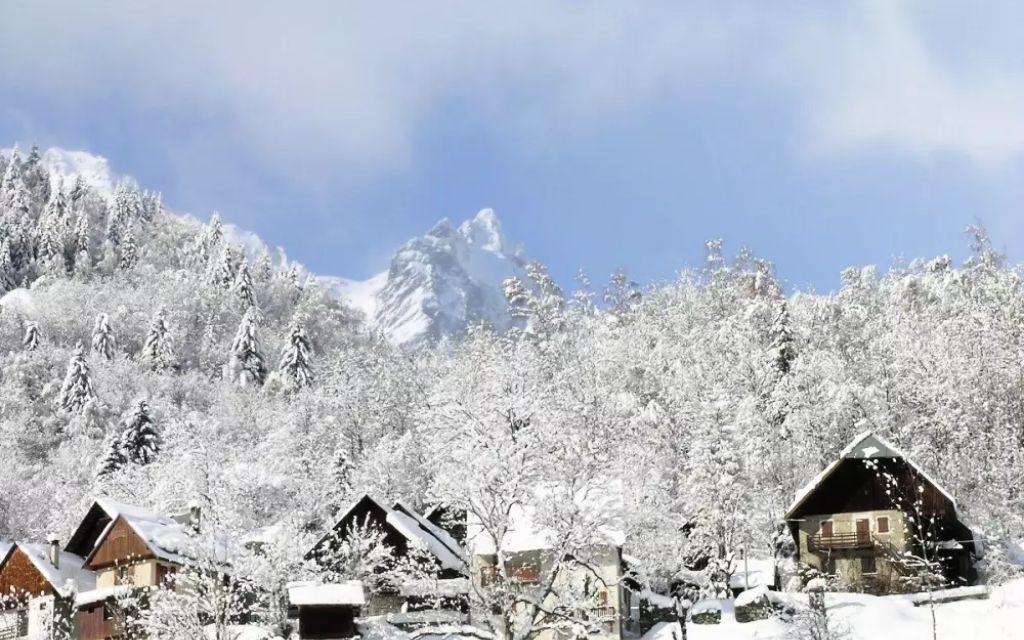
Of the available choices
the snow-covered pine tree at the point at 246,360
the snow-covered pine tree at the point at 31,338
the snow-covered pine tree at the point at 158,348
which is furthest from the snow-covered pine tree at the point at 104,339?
the snow-covered pine tree at the point at 246,360

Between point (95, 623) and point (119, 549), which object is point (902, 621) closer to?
point (119, 549)

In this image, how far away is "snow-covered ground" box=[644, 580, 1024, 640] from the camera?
151 feet

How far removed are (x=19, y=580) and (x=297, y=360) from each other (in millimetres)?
72528

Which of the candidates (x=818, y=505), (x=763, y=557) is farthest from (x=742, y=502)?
(x=763, y=557)

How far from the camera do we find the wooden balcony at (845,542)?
58.2 metres

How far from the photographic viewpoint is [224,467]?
9175 cm

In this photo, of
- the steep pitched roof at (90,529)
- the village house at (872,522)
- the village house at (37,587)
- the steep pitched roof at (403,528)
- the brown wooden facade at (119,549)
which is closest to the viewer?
the village house at (872,522)

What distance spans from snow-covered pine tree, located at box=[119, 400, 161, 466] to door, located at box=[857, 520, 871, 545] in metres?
64.9

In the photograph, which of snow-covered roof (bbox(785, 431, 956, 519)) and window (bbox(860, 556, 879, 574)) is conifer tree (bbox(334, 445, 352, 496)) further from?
window (bbox(860, 556, 879, 574))

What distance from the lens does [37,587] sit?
6400cm

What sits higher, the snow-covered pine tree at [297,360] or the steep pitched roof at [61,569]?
the snow-covered pine tree at [297,360]

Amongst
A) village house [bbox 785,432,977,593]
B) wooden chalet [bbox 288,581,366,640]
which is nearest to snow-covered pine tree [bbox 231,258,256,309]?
wooden chalet [bbox 288,581,366,640]

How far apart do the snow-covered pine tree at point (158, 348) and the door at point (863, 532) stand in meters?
106

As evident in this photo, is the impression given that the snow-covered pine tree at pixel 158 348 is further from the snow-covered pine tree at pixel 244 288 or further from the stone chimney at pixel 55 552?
the stone chimney at pixel 55 552
